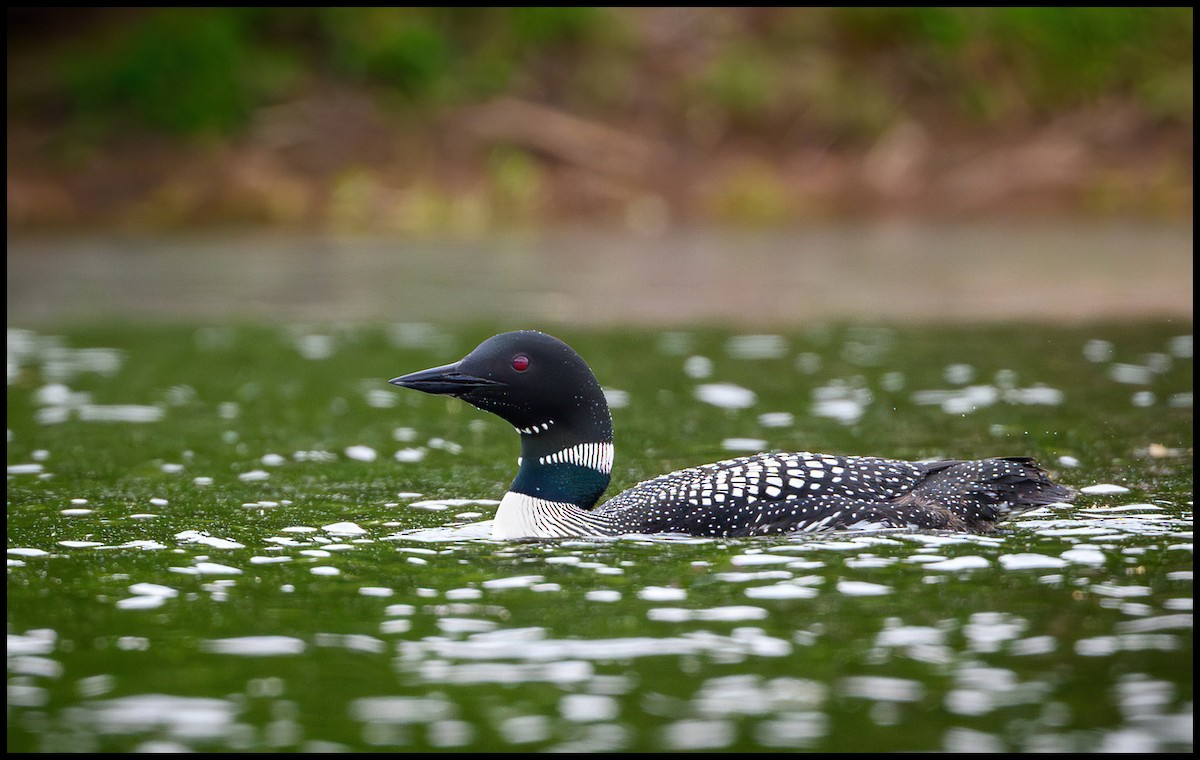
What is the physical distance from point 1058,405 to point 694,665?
5.56 metres

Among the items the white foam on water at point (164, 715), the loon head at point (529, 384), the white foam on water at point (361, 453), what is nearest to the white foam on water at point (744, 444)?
the white foam on water at point (361, 453)

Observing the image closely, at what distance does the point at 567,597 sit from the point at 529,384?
4.53 ft

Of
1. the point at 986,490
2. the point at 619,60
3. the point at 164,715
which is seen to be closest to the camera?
the point at 164,715

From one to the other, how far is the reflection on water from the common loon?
576 cm

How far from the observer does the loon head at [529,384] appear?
21.4 feet

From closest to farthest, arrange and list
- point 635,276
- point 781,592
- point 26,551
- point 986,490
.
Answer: point 781,592
point 26,551
point 986,490
point 635,276

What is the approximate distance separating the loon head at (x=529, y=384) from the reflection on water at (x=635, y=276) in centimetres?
583

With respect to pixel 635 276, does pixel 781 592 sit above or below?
below

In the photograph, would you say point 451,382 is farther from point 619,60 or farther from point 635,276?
point 619,60

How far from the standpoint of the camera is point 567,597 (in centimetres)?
535

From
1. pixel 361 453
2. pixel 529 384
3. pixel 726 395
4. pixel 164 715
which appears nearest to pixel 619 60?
pixel 726 395

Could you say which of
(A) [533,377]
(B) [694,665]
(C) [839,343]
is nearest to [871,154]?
(C) [839,343]

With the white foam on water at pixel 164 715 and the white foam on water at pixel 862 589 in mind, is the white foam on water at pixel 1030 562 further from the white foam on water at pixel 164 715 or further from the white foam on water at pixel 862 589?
the white foam on water at pixel 164 715

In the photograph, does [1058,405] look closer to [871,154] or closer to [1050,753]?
[1050,753]
